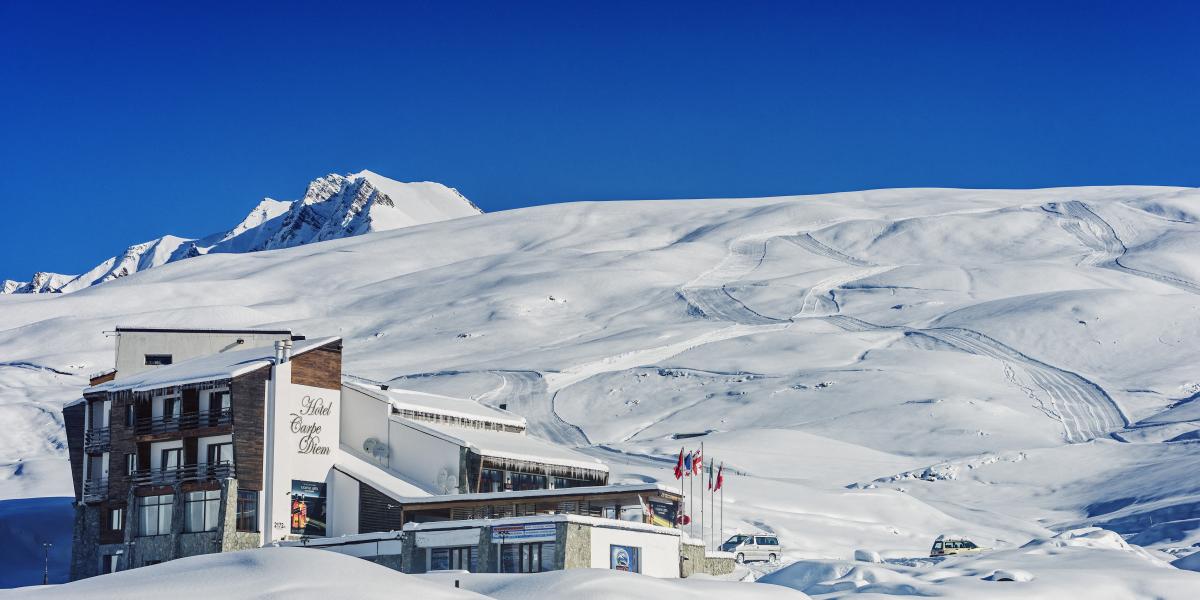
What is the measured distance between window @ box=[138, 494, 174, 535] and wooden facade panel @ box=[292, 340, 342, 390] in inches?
233

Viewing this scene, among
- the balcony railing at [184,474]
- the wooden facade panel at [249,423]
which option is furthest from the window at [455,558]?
the balcony railing at [184,474]

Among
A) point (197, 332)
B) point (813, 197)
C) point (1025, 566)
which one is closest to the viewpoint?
point (1025, 566)

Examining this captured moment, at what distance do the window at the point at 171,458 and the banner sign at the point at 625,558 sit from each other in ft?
52.6

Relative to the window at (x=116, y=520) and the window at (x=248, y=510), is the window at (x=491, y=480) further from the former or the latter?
the window at (x=116, y=520)

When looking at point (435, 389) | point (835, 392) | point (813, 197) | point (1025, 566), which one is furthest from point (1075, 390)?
point (813, 197)

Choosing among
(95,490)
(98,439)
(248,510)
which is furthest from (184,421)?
(95,490)

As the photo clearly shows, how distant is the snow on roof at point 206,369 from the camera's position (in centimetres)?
4962

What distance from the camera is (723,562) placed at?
50219mm

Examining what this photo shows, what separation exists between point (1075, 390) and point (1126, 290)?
858 inches

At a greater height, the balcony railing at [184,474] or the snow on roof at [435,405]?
the snow on roof at [435,405]

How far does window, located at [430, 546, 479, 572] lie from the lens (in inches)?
1730

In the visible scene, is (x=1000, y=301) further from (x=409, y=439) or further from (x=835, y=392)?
(x=409, y=439)

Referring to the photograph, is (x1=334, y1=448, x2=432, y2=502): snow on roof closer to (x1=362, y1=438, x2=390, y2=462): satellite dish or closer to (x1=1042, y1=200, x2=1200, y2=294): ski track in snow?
(x1=362, y1=438, x2=390, y2=462): satellite dish

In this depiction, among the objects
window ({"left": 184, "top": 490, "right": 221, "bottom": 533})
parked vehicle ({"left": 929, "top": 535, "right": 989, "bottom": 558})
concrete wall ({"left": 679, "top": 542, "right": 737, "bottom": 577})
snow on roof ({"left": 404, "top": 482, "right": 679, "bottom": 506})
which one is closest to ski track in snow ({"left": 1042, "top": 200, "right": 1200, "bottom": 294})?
parked vehicle ({"left": 929, "top": 535, "right": 989, "bottom": 558})
